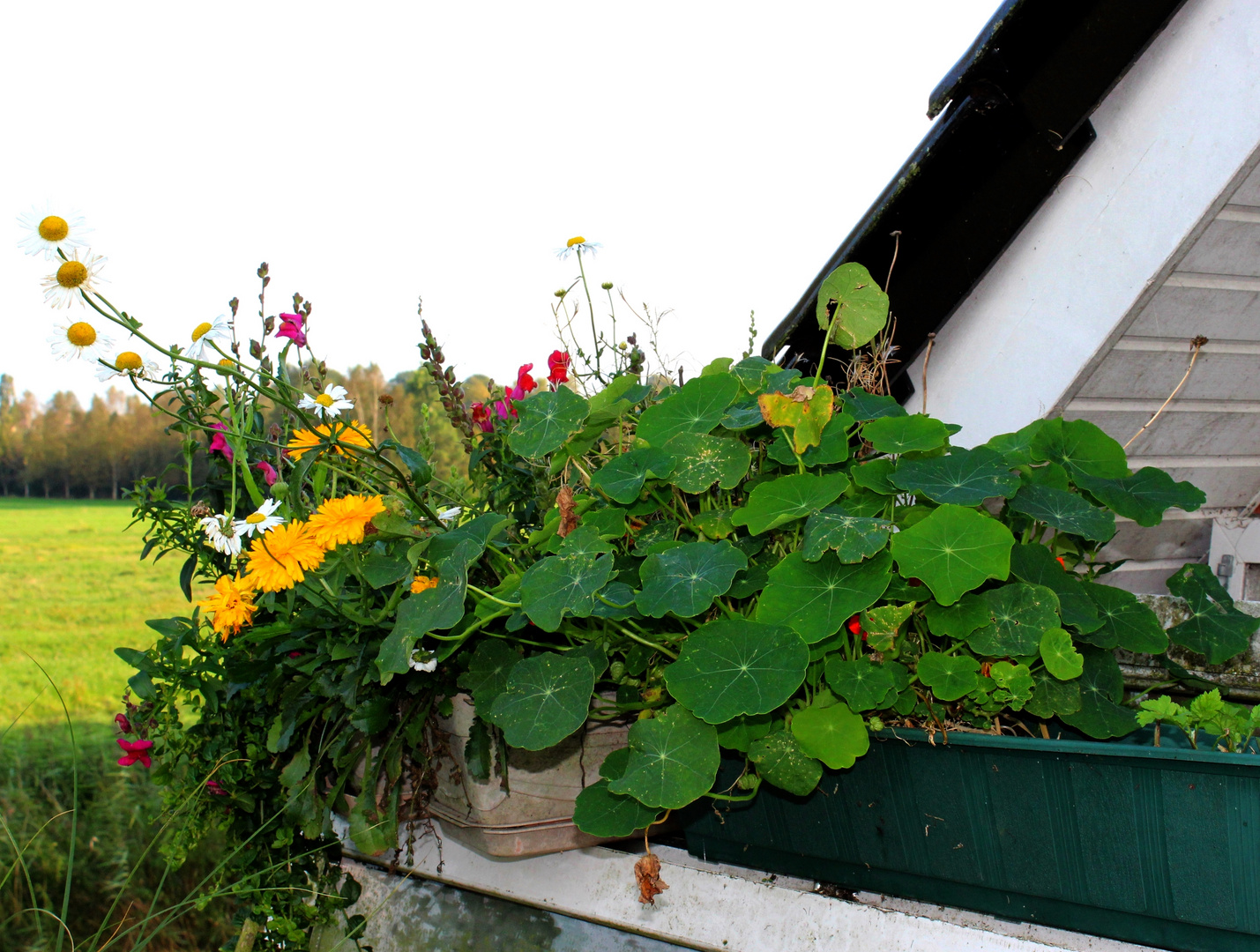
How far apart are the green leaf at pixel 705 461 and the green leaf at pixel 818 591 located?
0.36ft

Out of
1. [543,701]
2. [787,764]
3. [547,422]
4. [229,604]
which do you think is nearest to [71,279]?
[229,604]

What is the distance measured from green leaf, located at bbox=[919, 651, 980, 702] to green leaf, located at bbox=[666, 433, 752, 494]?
0.27m

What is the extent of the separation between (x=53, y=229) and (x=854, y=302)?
0.87 m

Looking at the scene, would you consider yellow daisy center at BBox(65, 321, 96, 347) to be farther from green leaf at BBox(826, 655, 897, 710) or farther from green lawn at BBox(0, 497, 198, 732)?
green lawn at BBox(0, 497, 198, 732)

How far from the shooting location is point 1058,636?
2.57 ft

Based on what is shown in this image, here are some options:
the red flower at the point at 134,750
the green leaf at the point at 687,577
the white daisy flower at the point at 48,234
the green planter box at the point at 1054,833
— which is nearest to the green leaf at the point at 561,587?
the green leaf at the point at 687,577

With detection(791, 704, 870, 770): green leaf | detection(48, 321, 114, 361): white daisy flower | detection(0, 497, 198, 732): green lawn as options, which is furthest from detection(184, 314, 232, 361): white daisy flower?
detection(0, 497, 198, 732): green lawn

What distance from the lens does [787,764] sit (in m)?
0.84

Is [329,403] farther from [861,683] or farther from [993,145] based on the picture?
[993,145]

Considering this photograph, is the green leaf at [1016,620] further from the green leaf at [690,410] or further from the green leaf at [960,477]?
the green leaf at [690,410]

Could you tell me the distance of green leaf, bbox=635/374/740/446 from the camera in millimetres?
936

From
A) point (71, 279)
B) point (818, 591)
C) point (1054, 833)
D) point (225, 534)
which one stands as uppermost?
point (71, 279)

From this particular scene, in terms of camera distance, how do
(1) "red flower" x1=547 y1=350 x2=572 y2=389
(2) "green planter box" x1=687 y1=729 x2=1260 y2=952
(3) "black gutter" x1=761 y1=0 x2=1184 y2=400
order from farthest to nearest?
(1) "red flower" x1=547 y1=350 x2=572 y2=389
(3) "black gutter" x1=761 y1=0 x2=1184 y2=400
(2) "green planter box" x1=687 y1=729 x2=1260 y2=952

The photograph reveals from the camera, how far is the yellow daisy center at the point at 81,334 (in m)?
0.84
